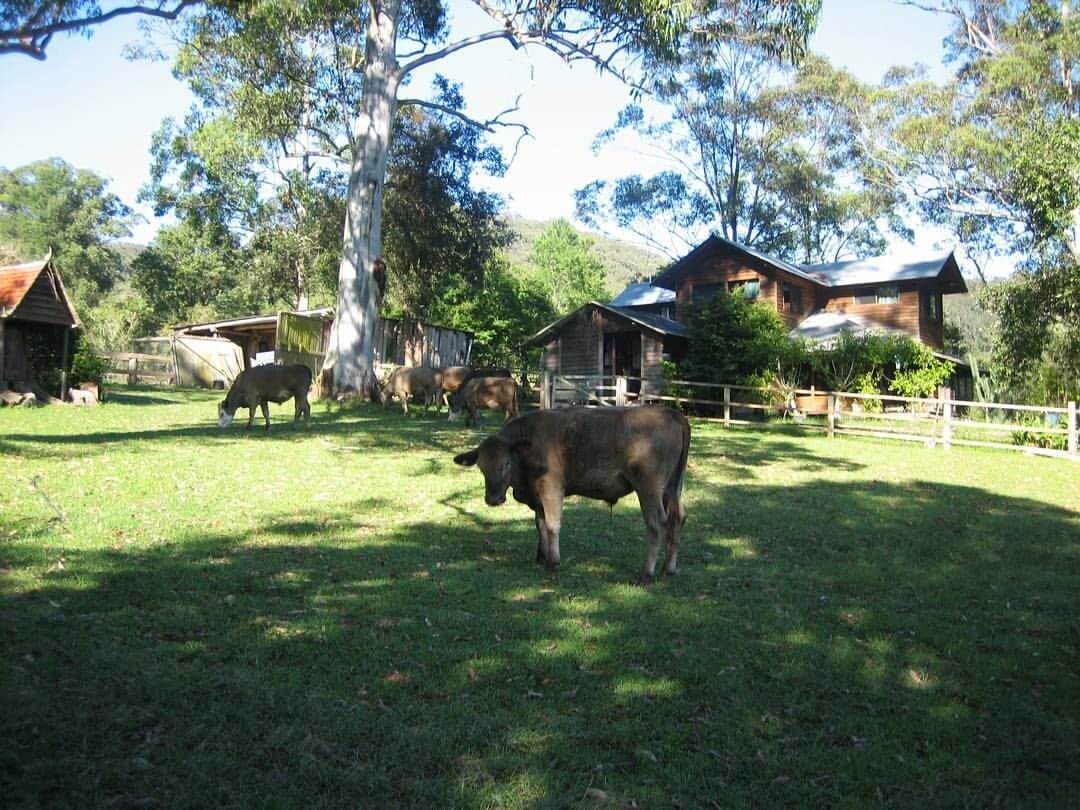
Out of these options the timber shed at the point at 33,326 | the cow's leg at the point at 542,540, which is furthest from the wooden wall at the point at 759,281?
the cow's leg at the point at 542,540

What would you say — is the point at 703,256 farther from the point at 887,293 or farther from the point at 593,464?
the point at 593,464

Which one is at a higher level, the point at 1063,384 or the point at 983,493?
the point at 1063,384

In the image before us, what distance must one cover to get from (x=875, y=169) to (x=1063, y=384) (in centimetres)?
2616

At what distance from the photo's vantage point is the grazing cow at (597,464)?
24.9 ft

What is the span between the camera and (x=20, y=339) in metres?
23.5

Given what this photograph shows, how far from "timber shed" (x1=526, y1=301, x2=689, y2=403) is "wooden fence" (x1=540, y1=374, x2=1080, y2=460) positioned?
5.83 feet

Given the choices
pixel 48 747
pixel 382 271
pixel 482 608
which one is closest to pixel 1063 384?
pixel 382 271

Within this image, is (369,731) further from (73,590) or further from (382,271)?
(382,271)

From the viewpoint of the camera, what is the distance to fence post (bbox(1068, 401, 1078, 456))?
1964 cm

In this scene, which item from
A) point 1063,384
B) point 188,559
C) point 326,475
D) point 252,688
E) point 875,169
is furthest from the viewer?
point 875,169

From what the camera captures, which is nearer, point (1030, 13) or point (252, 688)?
point (252, 688)

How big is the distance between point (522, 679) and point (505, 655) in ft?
1.31

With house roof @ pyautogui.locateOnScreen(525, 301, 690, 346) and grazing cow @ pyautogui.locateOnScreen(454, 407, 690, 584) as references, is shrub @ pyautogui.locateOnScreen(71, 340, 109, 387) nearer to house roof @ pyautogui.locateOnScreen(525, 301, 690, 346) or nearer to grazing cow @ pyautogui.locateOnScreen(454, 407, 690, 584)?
house roof @ pyautogui.locateOnScreen(525, 301, 690, 346)

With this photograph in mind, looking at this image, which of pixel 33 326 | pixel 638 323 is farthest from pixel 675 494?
pixel 638 323
